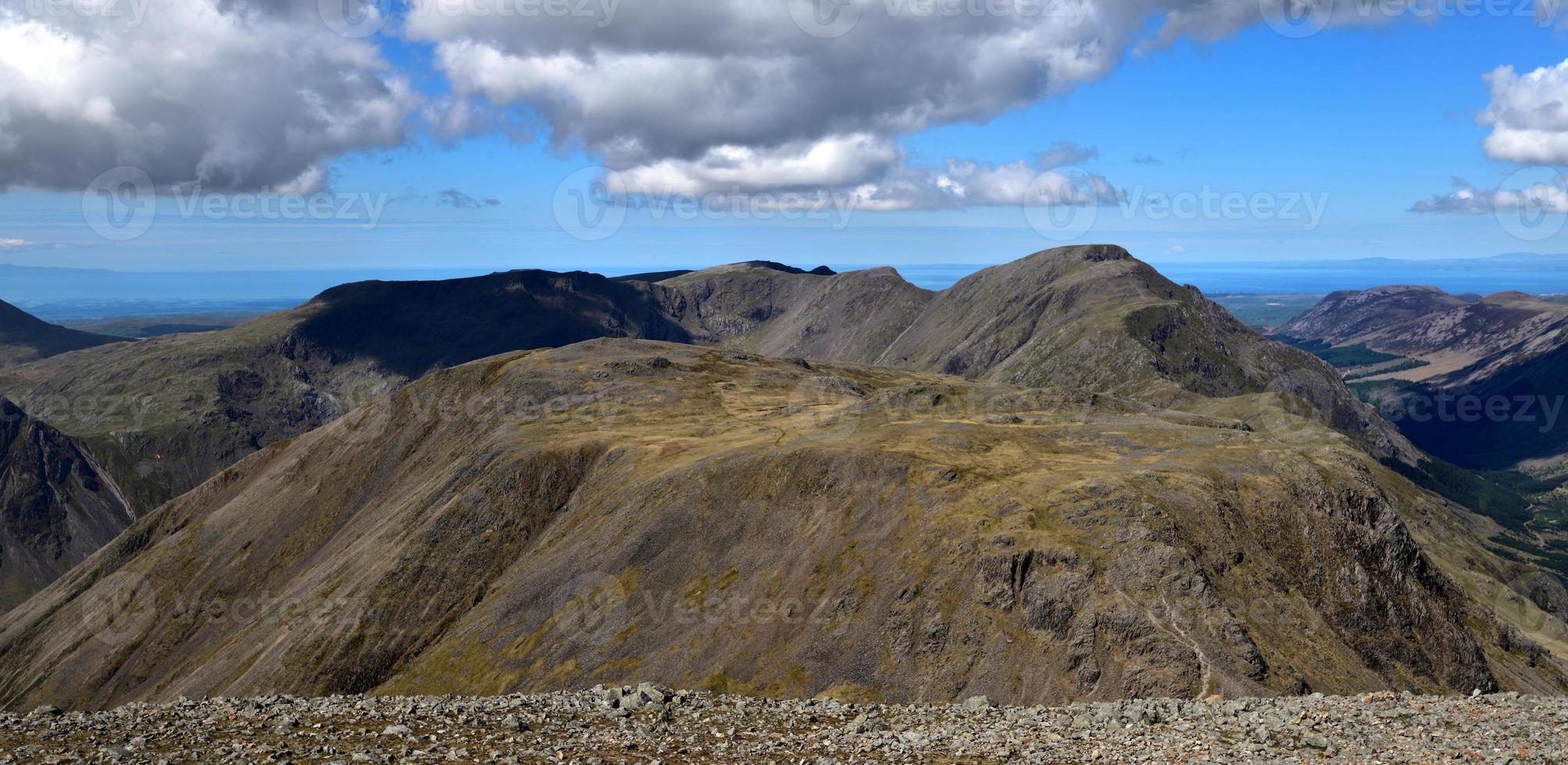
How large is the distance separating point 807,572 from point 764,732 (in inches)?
2406

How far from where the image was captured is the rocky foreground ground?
→ 33.0 metres

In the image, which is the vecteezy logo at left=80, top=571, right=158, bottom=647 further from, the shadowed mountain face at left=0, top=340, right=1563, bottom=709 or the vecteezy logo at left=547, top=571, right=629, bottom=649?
the vecteezy logo at left=547, top=571, right=629, bottom=649

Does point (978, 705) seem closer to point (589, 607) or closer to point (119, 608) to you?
point (589, 607)

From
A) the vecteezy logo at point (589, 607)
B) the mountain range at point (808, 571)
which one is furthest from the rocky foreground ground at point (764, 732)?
the vecteezy logo at point (589, 607)

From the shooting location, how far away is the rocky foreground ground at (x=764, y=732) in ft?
108

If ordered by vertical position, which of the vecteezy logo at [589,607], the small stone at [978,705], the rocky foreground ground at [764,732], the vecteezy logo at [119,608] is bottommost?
the vecteezy logo at [119,608]

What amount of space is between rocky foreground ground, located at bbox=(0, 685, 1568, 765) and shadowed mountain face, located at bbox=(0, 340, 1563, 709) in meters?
37.7

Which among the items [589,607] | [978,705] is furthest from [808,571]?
[978,705]

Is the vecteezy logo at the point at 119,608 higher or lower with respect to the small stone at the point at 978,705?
lower

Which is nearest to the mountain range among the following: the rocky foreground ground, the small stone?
the small stone

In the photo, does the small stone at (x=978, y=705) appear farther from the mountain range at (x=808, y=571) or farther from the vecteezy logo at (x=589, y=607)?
the vecteezy logo at (x=589, y=607)

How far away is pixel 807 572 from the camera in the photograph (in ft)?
327

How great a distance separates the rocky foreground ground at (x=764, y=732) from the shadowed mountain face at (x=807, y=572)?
124 ft

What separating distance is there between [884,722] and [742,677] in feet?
167
